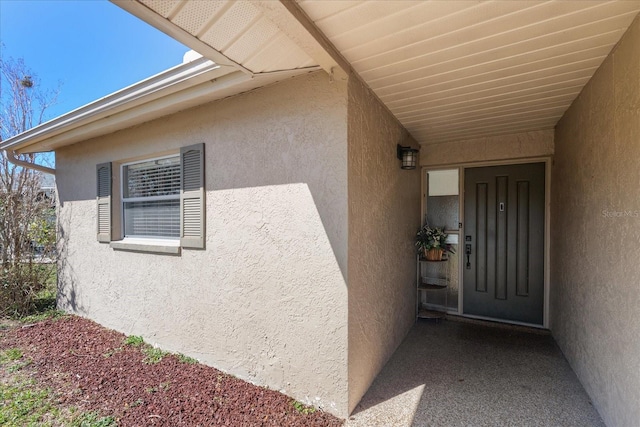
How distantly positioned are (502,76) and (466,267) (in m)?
3.03

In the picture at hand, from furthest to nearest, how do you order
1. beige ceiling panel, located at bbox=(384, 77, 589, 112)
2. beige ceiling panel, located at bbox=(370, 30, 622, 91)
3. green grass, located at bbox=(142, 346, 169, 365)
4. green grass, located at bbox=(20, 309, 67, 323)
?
green grass, located at bbox=(20, 309, 67, 323), green grass, located at bbox=(142, 346, 169, 365), beige ceiling panel, located at bbox=(384, 77, 589, 112), beige ceiling panel, located at bbox=(370, 30, 622, 91)

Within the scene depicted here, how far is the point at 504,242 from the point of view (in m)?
4.31

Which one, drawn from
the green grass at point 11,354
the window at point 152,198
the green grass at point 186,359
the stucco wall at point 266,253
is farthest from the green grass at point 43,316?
the green grass at point 186,359

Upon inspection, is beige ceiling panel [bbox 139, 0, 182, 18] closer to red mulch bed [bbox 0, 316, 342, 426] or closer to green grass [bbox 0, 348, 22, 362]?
red mulch bed [bbox 0, 316, 342, 426]

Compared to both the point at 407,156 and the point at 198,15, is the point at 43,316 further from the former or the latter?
the point at 407,156

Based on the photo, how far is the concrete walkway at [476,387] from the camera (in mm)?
2305

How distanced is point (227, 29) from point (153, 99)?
71.6 inches

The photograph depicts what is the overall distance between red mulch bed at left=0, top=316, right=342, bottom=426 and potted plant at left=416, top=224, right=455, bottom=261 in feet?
8.55

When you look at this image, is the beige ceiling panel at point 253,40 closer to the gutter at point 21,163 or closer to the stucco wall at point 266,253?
the stucco wall at point 266,253

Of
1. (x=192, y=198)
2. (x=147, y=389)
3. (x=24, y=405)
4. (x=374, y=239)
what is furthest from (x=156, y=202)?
(x=374, y=239)

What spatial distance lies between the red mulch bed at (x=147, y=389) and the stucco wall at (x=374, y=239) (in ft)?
2.32

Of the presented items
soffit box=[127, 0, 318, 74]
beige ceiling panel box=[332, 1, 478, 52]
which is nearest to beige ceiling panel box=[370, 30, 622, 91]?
beige ceiling panel box=[332, 1, 478, 52]

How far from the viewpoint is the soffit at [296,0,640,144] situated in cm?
166

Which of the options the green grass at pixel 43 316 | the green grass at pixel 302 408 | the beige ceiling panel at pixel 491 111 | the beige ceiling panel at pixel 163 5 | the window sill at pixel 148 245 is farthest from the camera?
the green grass at pixel 43 316
